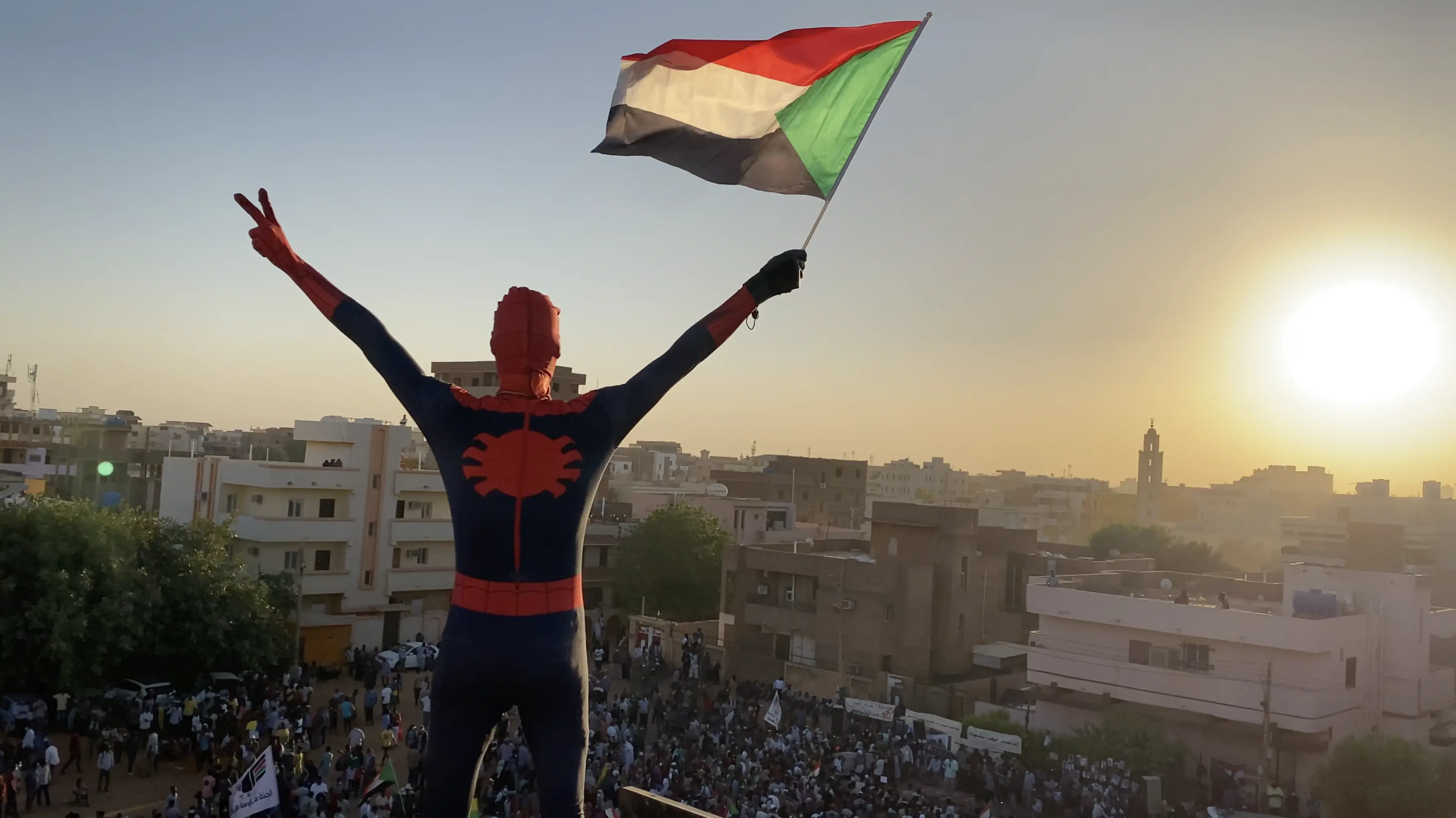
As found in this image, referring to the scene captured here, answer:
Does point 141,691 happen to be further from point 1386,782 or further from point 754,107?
point 1386,782

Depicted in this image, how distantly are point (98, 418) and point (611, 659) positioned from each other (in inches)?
2108

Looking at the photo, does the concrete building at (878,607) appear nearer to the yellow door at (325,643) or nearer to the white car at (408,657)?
the white car at (408,657)

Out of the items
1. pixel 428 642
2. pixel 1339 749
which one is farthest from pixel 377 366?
pixel 428 642

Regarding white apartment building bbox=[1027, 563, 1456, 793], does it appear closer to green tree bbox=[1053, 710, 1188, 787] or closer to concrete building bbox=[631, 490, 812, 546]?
green tree bbox=[1053, 710, 1188, 787]

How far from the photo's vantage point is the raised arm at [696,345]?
389 centimetres

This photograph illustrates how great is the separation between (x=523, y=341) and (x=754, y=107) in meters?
1.82

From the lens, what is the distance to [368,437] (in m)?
35.3

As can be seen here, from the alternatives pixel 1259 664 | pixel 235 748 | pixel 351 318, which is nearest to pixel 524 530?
pixel 351 318

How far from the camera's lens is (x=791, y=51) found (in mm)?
5293

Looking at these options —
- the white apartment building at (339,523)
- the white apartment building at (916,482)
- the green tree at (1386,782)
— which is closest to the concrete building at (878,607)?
the white apartment building at (339,523)

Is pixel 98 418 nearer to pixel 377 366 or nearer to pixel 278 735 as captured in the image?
pixel 278 735

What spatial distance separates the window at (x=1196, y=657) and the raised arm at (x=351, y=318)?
26.1m

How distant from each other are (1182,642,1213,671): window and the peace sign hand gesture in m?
26.3

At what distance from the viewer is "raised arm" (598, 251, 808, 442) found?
12.8 feet
